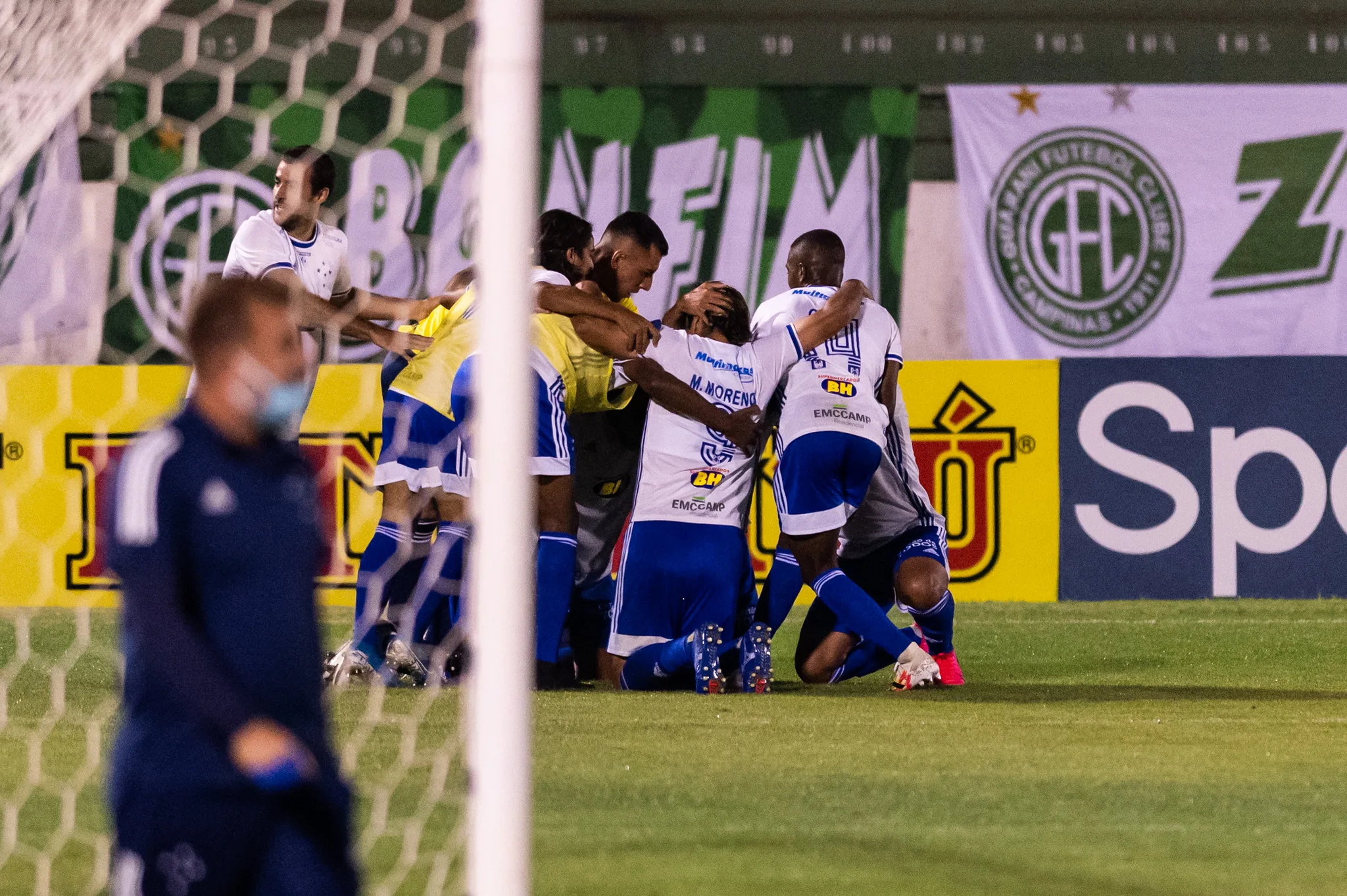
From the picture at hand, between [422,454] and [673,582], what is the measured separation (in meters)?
1.02

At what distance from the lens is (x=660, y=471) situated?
5.91m

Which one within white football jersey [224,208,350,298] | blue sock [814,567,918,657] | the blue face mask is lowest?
blue sock [814,567,918,657]

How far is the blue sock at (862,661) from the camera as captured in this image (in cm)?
620

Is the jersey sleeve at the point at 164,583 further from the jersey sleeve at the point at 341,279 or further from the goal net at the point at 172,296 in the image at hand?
the jersey sleeve at the point at 341,279

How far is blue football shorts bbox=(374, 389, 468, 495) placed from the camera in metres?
6.19

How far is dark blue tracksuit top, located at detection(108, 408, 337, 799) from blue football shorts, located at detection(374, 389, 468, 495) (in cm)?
385

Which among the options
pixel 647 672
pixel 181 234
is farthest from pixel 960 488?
pixel 181 234

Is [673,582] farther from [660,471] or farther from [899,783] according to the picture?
[899,783]

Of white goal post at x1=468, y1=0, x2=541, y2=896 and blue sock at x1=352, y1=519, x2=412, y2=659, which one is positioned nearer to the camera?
white goal post at x1=468, y1=0, x2=541, y2=896

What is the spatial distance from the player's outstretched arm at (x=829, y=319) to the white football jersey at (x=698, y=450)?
0.21m

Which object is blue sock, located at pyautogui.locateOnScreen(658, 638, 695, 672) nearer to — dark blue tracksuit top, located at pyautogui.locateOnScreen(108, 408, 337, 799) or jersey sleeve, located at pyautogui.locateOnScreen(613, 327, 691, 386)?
jersey sleeve, located at pyautogui.locateOnScreen(613, 327, 691, 386)

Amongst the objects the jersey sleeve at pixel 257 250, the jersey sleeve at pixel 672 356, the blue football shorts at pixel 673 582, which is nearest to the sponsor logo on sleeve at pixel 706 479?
the blue football shorts at pixel 673 582

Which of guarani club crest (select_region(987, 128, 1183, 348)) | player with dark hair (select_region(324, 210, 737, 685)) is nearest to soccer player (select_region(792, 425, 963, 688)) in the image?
player with dark hair (select_region(324, 210, 737, 685))

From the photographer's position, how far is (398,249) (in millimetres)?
11461
